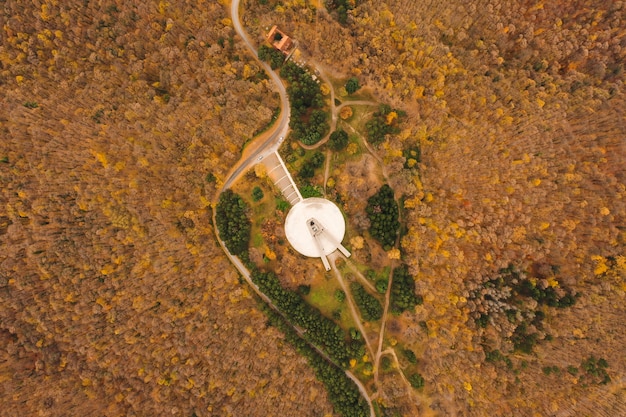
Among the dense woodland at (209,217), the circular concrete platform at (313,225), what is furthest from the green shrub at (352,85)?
the circular concrete platform at (313,225)

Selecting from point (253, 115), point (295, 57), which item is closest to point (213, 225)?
point (253, 115)

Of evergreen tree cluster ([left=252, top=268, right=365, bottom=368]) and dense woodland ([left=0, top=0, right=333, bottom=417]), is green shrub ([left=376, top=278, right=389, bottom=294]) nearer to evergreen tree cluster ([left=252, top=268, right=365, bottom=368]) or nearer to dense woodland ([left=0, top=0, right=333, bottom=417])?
evergreen tree cluster ([left=252, top=268, right=365, bottom=368])

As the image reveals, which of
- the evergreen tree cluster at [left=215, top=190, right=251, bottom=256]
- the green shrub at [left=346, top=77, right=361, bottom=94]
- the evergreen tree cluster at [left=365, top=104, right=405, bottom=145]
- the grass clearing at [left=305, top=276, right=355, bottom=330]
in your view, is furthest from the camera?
the grass clearing at [left=305, top=276, right=355, bottom=330]

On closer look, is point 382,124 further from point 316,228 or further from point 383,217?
point 316,228

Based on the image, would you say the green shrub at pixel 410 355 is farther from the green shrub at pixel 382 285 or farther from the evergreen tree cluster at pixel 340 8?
the evergreen tree cluster at pixel 340 8

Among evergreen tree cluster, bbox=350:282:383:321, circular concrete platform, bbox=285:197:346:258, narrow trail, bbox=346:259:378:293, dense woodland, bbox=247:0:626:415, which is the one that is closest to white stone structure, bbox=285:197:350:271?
circular concrete platform, bbox=285:197:346:258

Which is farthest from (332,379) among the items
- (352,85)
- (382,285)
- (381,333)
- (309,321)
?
(352,85)
